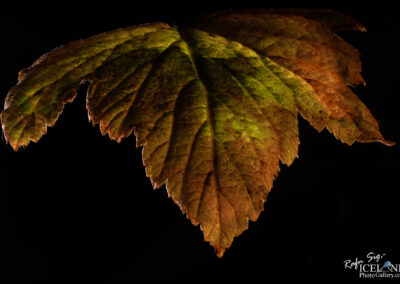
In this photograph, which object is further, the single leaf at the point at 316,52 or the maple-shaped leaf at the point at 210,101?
the single leaf at the point at 316,52

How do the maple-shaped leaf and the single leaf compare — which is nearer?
the maple-shaped leaf

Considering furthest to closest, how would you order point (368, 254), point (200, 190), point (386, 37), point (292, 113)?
point (386, 37)
point (368, 254)
point (292, 113)
point (200, 190)

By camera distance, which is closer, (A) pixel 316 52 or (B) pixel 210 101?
(B) pixel 210 101

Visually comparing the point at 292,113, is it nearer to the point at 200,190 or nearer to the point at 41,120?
the point at 200,190

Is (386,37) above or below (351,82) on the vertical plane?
below

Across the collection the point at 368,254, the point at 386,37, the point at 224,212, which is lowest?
the point at 368,254

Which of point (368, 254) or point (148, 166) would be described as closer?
point (148, 166)

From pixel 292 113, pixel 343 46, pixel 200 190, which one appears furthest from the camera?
pixel 343 46

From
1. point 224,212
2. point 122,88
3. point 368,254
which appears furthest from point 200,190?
point 368,254
